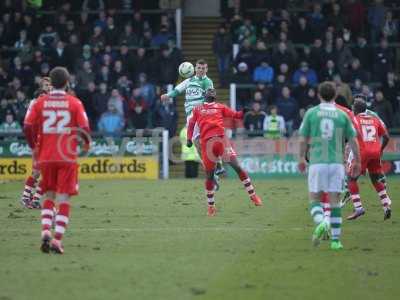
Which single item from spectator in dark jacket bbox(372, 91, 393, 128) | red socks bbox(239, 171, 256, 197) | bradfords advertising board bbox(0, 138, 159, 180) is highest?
spectator in dark jacket bbox(372, 91, 393, 128)

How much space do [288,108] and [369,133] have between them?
44.4ft

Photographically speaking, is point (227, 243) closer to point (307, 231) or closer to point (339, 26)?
point (307, 231)

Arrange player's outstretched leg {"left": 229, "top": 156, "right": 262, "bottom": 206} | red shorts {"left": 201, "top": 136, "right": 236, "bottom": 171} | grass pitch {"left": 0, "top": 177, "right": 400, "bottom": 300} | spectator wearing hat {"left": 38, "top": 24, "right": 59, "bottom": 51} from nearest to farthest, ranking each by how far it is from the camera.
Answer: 1. grass pitch {"left": 0, "top": 177, "right": 400, "bottom": 300}
2. red shorts {"left": 201, "top": 136, "right": 236, "bottom": 171}
3. player's outstretched leg {"left": 229, "top": 156, "right": 262, "bottom": 206}
4. spectator wearing hat {"left": 38, "top": 24, "right": 59, "bottom": 51}

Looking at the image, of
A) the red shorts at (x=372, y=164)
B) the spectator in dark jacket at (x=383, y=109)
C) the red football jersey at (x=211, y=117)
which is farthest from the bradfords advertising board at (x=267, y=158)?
the red shorts at (x=372, y=164)

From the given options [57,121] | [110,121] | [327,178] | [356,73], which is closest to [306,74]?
[356,73]

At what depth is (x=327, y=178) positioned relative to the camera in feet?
46.0

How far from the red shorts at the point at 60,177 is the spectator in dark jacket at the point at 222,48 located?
20202 mm

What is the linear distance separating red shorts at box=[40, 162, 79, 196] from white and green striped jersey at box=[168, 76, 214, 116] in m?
7.92

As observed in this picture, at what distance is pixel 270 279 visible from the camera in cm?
1166

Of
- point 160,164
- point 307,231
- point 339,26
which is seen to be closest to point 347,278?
point 307,231

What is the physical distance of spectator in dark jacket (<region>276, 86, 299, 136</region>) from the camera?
3198 centimetres

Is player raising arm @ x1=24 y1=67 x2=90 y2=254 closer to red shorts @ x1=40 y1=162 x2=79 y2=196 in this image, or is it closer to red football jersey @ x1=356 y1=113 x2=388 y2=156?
red shorts @ x1=40 y1=162 x2=79 y2=196

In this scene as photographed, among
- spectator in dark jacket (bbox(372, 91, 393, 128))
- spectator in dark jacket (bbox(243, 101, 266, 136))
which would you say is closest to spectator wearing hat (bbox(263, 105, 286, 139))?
spectator in dark jacket (bbox(243, 101, 266, 136))

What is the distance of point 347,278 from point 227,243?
343cm
